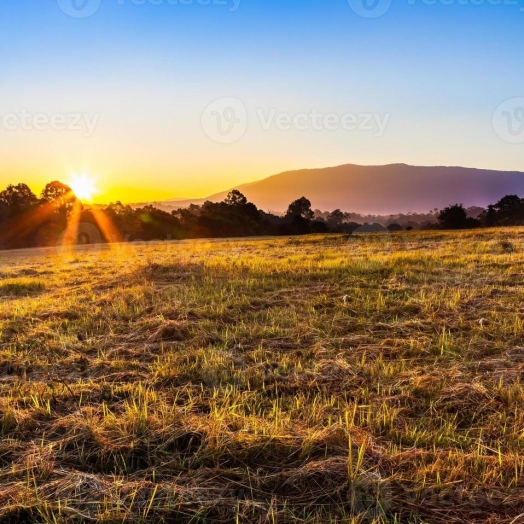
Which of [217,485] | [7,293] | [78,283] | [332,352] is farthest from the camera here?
[78,283]

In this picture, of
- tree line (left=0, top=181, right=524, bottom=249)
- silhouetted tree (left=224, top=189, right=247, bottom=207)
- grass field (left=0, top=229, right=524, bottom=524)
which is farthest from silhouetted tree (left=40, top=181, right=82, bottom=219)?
grass field (left=0, top=229, right=524, bottom=524)

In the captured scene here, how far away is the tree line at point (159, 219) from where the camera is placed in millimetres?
56219

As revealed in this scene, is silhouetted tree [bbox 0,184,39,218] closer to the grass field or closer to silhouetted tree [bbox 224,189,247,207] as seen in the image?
silhouetted tree [bbox 224,189,247,207]

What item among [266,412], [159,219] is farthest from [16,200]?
[266,412]

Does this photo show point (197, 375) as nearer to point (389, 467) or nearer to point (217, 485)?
point (217, 485)

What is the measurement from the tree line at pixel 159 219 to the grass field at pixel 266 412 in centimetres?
4585

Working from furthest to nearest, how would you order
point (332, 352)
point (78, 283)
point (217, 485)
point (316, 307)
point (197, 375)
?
1. point (78, 283)
2. point (316, 307)
3. point (332, 352)
4. point (197, 375)
5. point (217, 485)

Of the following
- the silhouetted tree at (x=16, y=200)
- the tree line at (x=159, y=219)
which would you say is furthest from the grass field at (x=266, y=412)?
the silhouetted tree at (x=16, y=200)

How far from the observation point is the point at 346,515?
2.37 meters

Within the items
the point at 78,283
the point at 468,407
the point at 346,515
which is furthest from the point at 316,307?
the point at 78,283

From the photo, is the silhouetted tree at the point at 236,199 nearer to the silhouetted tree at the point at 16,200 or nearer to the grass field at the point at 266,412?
the silhouetted tree at the point at 16,200

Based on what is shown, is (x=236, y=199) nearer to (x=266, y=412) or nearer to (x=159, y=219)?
(x=159, y=219)

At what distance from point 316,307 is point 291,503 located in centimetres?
546

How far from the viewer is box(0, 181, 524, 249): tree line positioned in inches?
2213
